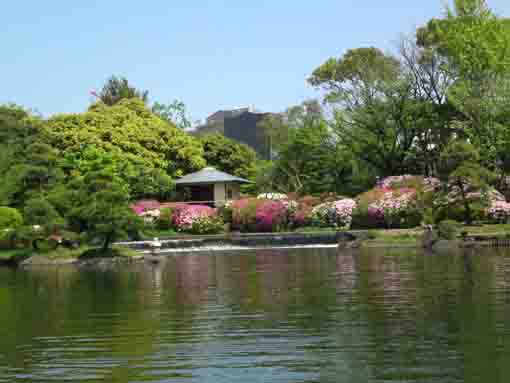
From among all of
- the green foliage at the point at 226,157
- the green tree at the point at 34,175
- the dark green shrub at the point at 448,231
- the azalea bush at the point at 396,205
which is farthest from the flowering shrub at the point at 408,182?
the green tree at the point at 34,175

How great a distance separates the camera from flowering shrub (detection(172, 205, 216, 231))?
117 ft

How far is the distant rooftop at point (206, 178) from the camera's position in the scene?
40.8 metres

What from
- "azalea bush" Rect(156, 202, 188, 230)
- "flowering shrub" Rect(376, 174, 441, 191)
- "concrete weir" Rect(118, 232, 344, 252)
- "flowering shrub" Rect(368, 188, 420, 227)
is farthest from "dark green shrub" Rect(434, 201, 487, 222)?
"azalea bush" Rect(156, 202, 188, 230)

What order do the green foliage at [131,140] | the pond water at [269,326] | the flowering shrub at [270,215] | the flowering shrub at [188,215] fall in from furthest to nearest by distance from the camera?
the green foliage at [131,140]
the flowering shrub at [188,215]
the flowering shrub at [270,215]
the pond water at [269,326]

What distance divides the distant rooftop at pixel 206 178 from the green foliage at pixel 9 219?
14446 millimetres

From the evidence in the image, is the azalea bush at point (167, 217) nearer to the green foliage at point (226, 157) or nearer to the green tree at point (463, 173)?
the green foliage at point (226, 157)

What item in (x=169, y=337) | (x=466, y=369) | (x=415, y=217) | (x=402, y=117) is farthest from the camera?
(x=402, y=117)

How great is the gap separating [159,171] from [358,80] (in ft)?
39.9

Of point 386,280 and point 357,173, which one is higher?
point 357,173

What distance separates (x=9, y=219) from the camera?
27.3 meters

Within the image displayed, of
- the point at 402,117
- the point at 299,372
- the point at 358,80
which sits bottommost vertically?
the point at 299,372

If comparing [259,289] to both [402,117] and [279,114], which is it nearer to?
[402,117]

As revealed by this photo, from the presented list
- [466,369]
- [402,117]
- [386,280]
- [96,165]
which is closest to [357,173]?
[402,117]

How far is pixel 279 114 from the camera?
47531 millimetres
